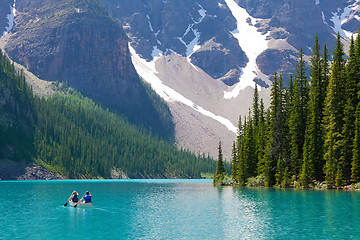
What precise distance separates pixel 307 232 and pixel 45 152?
562ft

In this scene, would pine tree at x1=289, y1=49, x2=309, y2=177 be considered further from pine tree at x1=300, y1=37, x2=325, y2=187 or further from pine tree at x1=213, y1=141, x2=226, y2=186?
pine tree at x1=213, y1=141, x2=226, y2=186

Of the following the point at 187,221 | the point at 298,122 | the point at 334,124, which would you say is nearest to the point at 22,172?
the point at 298,122

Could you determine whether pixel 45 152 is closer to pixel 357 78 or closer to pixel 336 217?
pixel 357 78

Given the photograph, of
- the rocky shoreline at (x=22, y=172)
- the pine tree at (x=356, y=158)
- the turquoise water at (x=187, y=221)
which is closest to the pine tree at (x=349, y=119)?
the pine tree at (x=356, y=158)

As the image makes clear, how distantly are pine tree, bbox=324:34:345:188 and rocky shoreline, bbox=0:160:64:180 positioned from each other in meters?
118

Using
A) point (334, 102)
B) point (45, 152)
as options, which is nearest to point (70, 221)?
point (334, 102)

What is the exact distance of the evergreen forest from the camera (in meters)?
91.9

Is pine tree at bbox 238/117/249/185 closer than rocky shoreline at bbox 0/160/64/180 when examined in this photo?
Yes

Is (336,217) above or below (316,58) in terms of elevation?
below

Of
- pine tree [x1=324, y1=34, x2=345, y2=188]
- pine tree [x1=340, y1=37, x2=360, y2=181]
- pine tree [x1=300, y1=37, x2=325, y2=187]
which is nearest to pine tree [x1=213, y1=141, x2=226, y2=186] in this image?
pine tree [x1=300, y1=37, x2=325, y2=187]

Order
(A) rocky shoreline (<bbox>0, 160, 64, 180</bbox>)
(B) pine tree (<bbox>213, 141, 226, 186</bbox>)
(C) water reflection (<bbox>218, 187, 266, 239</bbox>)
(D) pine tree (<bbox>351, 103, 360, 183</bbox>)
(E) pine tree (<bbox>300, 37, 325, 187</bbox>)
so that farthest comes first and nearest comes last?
(A) rocky shoreline (<bbox>0, 160, 64, 180</bbox>)
(B) pine tree (<bbox>213, 141, 226, 186</bbox>)
(E) pine tree (<bbox>300, 37, 325, 187</bbox>)
(D) pine tree (<bbox>351, 103, 360, 183</bbox>)
(C) water reflection (<bbox>218, 187, 266, 239</bbox>)

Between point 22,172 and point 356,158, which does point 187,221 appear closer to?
point 356,158

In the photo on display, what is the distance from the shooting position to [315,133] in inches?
3930

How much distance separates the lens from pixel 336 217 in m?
49.8
